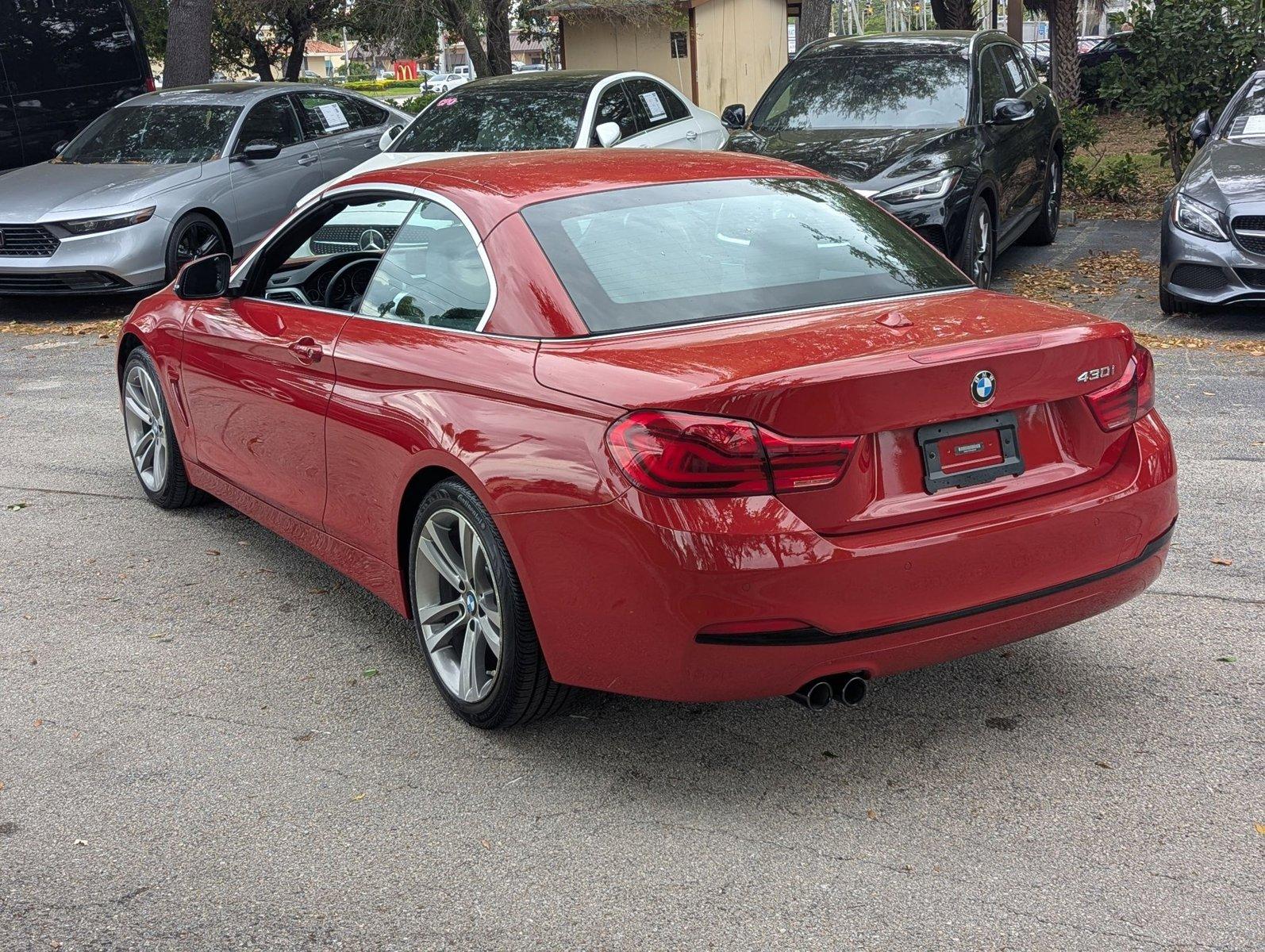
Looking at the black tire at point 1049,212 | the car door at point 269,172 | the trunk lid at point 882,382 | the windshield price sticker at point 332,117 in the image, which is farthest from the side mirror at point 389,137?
the trunk lid at point 882,382

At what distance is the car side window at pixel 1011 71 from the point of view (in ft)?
38.1

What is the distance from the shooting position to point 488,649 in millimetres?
3939

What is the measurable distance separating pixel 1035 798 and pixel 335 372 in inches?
94.4

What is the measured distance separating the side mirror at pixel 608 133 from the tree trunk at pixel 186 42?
7.98 metres

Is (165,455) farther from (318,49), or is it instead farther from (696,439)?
(318,49)

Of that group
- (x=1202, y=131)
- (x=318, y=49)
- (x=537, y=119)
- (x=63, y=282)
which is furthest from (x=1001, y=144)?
(x=318, y=49)

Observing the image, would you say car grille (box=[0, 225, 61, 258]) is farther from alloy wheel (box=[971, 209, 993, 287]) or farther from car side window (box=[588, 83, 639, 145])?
alloy wheel (box=[971, 209, 993, 287])

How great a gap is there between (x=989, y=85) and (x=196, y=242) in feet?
21.2

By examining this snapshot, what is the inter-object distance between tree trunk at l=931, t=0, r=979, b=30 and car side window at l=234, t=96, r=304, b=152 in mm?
17882

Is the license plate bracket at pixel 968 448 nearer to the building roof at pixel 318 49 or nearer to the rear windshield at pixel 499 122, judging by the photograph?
the rear windshield at pixel 499 122

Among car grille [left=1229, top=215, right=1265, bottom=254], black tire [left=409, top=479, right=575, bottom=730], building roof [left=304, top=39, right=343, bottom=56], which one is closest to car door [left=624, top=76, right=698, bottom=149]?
car grille [left=1229, top=215, right=1265, bottom=254]

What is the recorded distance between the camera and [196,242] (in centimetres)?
1167

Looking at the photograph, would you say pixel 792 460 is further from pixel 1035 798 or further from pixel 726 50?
pixel 726 50

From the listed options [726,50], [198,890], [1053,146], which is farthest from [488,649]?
[726,50]
